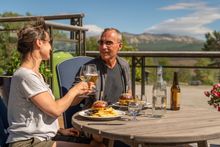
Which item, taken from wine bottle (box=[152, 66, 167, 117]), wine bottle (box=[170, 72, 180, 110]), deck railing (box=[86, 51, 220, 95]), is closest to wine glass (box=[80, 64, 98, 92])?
wine bottle (box=[152, 66, 167, 117])

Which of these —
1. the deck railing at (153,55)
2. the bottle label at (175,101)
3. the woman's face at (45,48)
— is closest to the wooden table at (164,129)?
the bottle label at (175,101)

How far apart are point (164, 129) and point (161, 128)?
3cm

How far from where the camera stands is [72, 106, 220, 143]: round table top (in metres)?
1.69

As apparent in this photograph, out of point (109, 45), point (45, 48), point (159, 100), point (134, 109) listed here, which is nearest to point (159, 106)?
point (159, 100)

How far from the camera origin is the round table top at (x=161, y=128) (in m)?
1.69

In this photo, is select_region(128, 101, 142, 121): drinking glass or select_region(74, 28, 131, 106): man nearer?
select_region(128, 101, 142, 121): drinking glass

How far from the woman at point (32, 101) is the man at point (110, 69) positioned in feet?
2.59

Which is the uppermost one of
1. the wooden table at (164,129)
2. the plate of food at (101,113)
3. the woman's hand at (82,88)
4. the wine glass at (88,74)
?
the wine glass at (88,74)

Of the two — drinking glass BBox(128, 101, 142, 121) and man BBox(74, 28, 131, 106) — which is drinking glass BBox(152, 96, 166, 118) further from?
man BBox(74, 28, 131, 106)

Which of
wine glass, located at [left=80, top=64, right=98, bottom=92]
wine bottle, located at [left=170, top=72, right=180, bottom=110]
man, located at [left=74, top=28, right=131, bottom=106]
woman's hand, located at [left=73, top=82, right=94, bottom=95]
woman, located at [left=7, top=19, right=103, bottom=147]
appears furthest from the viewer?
man, located at [left=74, top=28, right=131, bottom=106]

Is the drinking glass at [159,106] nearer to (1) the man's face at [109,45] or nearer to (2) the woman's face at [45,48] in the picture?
(2) the woman's face at [45,48]

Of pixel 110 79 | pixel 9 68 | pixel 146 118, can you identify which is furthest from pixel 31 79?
pixel 9 68

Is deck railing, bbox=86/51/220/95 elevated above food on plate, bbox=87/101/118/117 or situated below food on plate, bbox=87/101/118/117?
above

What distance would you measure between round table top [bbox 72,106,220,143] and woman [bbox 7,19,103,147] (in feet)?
0.49
